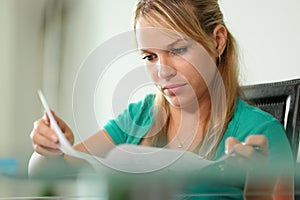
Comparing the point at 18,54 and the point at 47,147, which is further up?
the point at 47,147

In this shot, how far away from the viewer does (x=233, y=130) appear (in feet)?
2.72

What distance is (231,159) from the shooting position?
39 cm

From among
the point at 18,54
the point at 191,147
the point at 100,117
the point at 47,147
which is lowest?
the point at 100,117

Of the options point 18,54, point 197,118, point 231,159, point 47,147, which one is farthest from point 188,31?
point 18,54

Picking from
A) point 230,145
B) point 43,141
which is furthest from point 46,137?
point 230,145

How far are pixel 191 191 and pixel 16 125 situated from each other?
2049mm

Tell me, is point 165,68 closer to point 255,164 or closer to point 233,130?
point 233,130

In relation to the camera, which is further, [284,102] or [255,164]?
[284,102]

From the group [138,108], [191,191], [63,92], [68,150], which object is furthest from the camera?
[63,92]

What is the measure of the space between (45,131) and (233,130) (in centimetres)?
34

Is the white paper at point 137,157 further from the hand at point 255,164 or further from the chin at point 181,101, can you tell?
the chin at point 181,101

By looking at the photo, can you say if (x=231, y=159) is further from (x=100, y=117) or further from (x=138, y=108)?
(x=100, y=117)

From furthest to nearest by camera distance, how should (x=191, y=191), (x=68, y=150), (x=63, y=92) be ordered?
(x=63, y=92) < (x=68, y=150) < (x=191, y=191)

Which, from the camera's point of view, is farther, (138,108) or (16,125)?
(16,125)
